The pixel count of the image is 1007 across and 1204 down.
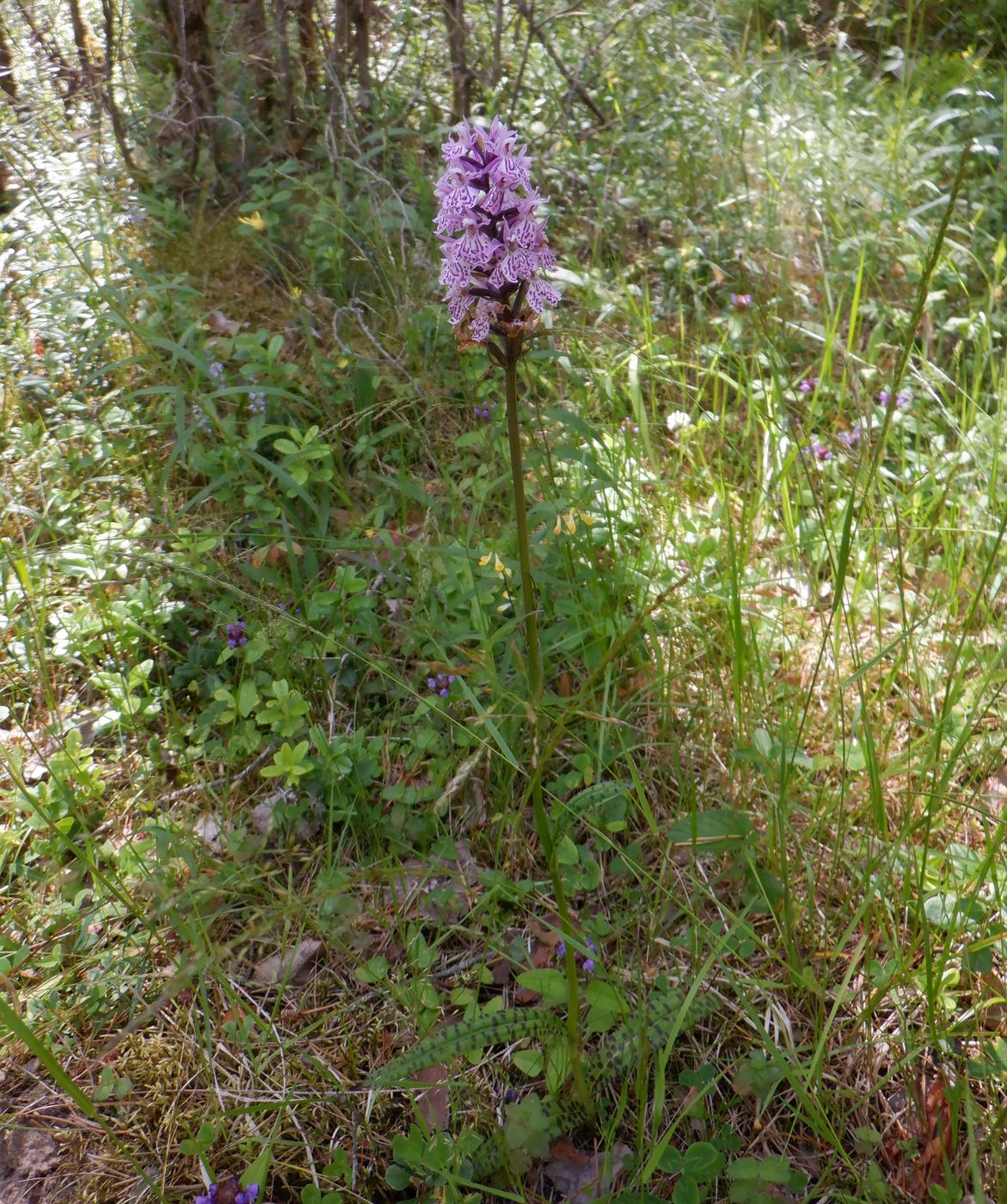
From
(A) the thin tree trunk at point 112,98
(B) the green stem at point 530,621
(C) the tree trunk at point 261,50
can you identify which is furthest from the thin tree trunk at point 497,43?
(B) the green stem at point 530,621

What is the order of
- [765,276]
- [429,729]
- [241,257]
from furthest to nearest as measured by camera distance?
[241,257]
[765,276]
[429,729]

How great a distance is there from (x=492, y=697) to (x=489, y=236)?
108cm

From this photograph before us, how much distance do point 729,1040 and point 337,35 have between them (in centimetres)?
→ 380

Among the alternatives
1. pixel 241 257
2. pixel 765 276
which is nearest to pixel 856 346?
pixel 765 276

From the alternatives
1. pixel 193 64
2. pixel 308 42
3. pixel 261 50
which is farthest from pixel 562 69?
pixel 193 64

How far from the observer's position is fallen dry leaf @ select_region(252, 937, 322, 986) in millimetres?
1724

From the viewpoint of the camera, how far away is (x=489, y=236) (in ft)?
4.04

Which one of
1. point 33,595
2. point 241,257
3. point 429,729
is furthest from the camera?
point 241,257

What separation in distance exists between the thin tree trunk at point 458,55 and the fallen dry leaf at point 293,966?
313cm

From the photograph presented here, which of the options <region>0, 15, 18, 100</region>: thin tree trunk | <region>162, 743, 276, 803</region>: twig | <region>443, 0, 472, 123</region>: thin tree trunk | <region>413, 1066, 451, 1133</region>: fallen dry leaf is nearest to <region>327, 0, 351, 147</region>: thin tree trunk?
<region>443, 0, 472, 123</region>: thin tree trunk

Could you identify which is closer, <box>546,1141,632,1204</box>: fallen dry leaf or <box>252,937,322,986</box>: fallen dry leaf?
<box>546,1141,632,1204</box>: fallen dry leaf

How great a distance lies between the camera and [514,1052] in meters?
1.52

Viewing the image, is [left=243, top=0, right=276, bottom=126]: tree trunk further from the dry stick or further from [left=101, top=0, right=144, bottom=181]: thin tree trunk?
the dry stick

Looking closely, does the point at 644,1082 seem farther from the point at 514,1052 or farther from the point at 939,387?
the point at 939,387
